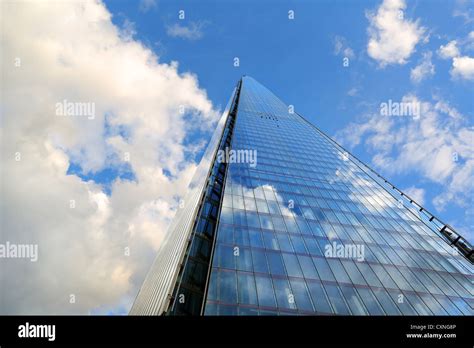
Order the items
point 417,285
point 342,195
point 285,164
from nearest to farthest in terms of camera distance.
A: point 417,285 < point 342,195 < point 285,164

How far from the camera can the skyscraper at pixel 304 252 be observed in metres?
16.8

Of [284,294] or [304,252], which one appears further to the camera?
[304,252]

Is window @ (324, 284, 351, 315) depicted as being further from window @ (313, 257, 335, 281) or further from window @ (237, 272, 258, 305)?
window @ (237, 272, 258, 305)

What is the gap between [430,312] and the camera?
59.8ft

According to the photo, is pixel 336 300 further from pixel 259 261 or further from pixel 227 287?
pixel 227 287

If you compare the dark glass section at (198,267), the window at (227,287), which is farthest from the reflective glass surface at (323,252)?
the dark glass section at (198,267)

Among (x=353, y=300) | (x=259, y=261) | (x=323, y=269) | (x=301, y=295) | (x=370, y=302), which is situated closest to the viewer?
(x=301, y=295)

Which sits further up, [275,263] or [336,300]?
[275,263]

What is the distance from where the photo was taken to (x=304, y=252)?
2147 centimetres

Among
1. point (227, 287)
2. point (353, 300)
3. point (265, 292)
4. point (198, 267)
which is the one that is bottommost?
point (353, 300)

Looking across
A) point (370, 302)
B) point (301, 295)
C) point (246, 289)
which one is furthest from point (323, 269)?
point (246, 289)
